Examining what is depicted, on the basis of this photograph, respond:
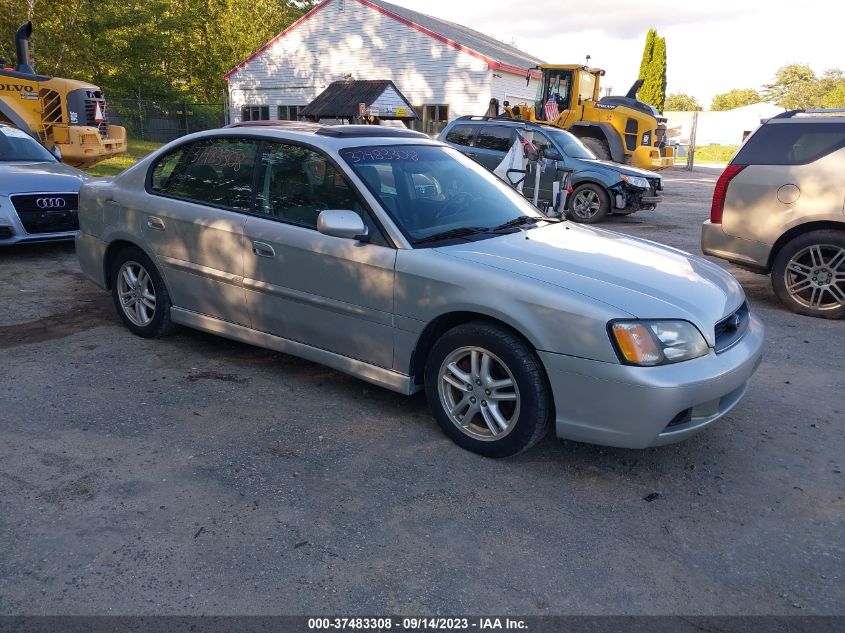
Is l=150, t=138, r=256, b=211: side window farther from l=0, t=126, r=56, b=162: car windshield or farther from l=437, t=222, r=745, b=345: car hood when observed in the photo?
l=0, t=126, r=56, b=162: car windshield

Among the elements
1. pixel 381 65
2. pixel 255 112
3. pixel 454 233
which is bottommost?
pixel 454 233

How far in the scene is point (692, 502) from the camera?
10.9 ft

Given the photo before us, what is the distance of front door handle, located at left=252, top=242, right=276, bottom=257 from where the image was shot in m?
4.29

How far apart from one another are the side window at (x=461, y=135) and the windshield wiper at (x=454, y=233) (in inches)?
370

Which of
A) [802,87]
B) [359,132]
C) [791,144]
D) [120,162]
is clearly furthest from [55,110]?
[802,87]

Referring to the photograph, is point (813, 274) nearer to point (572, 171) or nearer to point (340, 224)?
point (340, 224)

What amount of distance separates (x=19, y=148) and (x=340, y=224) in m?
7.19

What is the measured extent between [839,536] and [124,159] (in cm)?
2163

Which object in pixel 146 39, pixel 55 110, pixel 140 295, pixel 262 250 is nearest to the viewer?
pixel 262 250

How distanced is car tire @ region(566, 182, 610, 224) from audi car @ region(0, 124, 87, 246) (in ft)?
27.4

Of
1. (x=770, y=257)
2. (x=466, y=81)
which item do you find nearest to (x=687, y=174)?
(x=466, y=81)

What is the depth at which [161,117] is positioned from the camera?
31.8 meters

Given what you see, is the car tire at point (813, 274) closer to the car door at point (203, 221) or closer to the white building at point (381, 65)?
the car door at point (203, 221)

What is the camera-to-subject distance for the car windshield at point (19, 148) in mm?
8742
